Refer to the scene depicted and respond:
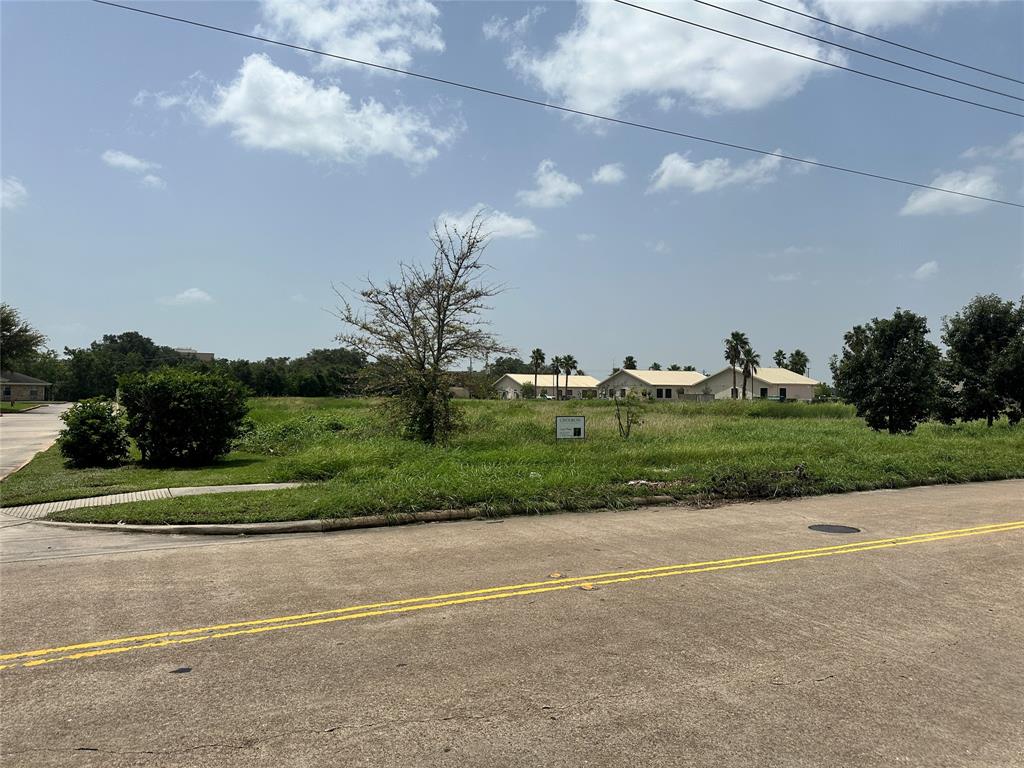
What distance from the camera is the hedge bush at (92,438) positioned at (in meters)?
16.5

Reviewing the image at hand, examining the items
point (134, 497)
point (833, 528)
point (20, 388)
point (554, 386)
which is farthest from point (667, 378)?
point (134, 497)

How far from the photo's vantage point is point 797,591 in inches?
255

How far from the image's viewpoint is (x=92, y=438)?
653 inches

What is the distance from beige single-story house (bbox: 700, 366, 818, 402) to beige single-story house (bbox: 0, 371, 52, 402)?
9393 centimetres

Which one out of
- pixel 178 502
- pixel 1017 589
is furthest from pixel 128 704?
pixel 1017 589

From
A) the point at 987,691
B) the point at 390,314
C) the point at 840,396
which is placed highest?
the point at 390,314

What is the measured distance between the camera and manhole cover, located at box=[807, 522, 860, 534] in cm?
951

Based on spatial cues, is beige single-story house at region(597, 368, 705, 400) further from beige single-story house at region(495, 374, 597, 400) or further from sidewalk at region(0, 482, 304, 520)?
sidewalk at region(0, 482, 304, 520)

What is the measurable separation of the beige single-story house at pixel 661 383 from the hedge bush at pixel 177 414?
84.1 m

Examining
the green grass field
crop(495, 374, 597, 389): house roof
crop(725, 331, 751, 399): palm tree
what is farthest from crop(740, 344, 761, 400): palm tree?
the green grass field

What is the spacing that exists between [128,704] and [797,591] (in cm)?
559

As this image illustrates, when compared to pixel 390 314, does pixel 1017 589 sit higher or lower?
lower

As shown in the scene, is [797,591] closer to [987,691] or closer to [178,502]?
[987,691]

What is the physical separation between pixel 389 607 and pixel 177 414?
13.5 meters
